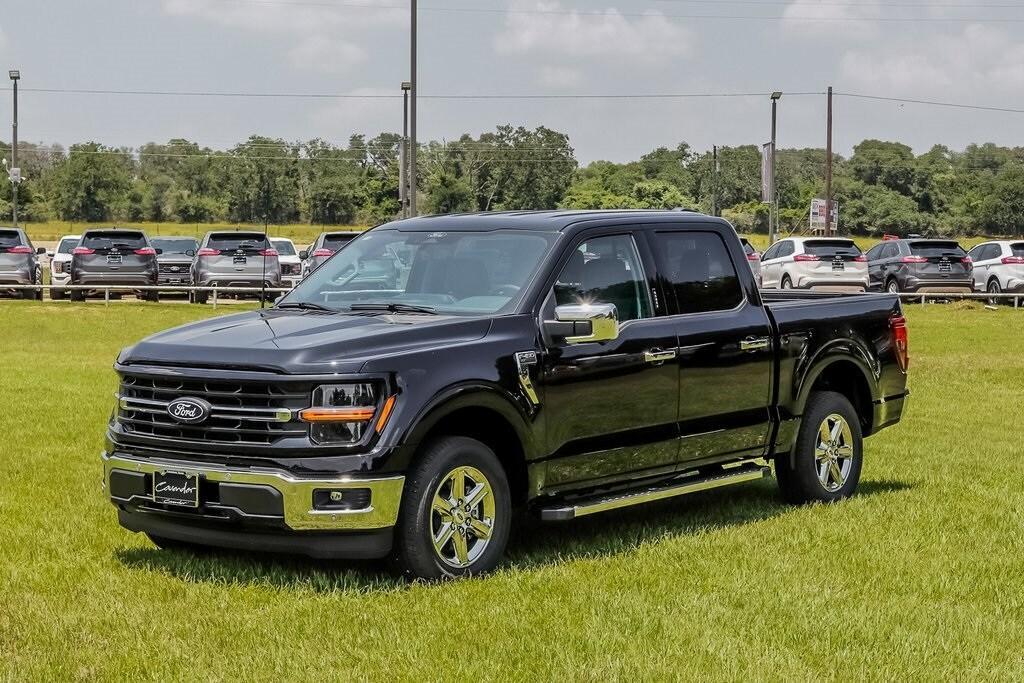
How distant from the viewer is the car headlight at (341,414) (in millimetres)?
6906

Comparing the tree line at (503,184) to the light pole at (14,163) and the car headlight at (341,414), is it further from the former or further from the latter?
the car headlight at (341,414)

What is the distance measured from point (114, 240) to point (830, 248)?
1743cm

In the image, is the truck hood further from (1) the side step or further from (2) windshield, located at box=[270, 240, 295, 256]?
(2) windshield, located at box=[270, 240, 295, 256]

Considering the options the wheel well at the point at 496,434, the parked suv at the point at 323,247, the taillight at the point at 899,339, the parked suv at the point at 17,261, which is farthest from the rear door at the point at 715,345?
the parked suv at the point at 17,261

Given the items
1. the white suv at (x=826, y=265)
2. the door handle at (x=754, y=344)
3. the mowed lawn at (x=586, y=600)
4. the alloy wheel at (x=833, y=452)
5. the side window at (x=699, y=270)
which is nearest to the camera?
the mowed lawn at (x=586, y=600)

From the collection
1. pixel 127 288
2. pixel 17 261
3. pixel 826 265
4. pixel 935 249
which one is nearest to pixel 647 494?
pixel 127 288

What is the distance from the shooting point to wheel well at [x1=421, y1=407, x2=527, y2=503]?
7477 mm

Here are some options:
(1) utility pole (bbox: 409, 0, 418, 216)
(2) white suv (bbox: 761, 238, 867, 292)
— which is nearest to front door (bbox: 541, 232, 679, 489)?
(2) white suv (bbox: 761, 238, 867, 292)

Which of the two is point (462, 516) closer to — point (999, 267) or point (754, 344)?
point (754, 344)

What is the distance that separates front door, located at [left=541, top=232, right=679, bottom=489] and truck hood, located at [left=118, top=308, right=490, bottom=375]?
23.6 inches


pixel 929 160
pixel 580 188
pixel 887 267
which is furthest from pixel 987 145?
pixel 887 267

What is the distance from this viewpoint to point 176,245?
42312mm

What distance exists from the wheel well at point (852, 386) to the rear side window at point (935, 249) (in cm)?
2887

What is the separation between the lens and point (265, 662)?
5.82 metres
